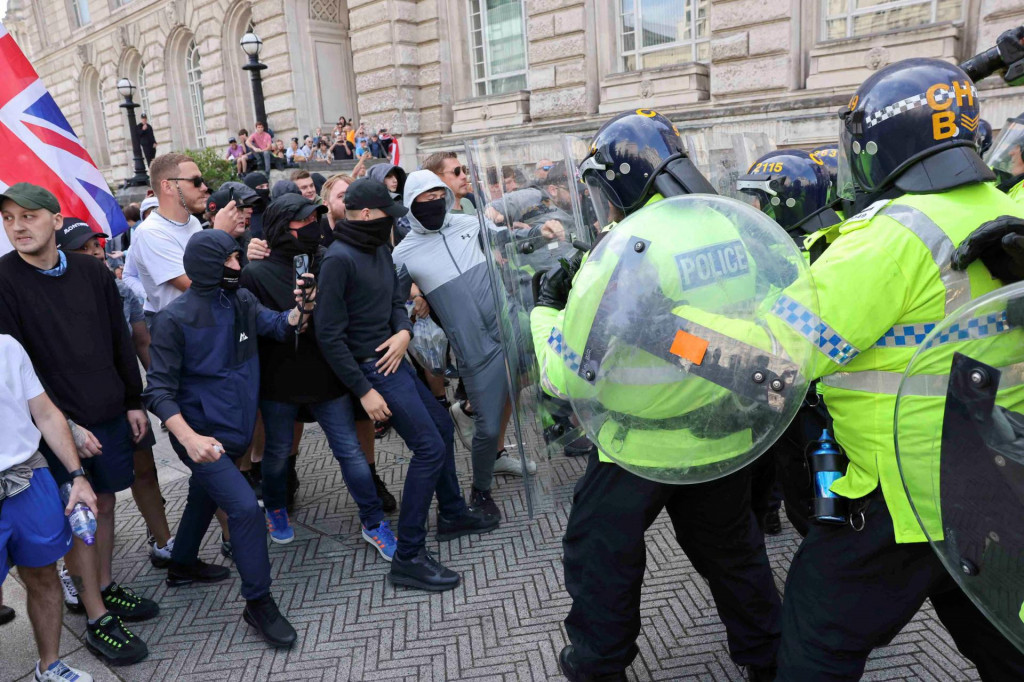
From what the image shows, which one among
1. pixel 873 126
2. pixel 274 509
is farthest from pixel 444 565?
pixel 873 126

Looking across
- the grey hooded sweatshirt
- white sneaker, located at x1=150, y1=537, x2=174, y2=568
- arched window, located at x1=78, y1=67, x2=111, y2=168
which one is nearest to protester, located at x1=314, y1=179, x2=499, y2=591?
the grey hooded sweatshirt

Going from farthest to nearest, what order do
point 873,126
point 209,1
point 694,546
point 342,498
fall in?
point 209,1
point 342,498
point 694,546
point 873,126

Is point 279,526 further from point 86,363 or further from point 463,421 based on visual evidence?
point 463,421

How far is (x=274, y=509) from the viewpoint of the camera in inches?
159

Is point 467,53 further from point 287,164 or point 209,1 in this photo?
point 209,1

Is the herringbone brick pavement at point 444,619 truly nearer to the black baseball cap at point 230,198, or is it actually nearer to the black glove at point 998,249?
the black glove at point 998,249

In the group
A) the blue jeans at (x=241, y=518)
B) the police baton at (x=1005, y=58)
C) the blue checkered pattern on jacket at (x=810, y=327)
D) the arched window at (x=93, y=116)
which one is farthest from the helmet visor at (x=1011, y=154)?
the arched window at (x=93, y=116)

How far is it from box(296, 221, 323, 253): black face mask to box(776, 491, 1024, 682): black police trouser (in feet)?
9.38

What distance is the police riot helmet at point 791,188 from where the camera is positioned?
3.34m

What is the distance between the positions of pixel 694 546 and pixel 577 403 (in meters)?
1.03

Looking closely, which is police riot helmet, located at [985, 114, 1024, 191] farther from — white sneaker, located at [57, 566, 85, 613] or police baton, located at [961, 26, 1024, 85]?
white sneaker, located at [57, 566, 85, 613]

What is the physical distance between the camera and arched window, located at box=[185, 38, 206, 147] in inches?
968

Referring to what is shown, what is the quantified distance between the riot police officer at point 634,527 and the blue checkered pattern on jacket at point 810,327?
27.6 inches

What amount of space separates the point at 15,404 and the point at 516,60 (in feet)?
46.8
